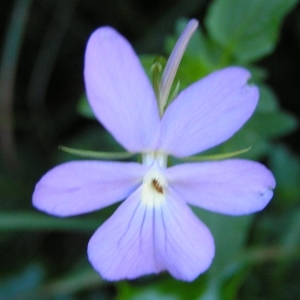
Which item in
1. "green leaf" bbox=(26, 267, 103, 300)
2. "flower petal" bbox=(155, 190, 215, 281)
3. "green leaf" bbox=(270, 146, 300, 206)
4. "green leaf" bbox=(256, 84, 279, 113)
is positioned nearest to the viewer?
"flower petal" bbox=(155, 190, 215, 281)

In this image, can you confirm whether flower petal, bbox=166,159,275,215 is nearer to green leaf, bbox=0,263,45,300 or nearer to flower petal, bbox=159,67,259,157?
flower petal, bbox=159,67,259,157

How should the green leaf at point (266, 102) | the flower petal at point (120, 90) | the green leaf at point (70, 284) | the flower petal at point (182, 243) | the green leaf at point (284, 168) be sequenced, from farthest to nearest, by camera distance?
the green leaf at point (284, 168) < the green leaf at point (70, 284) < the green leaf at point (266, 102) < the flower petal at point (182, 243) < the flower petal at point (120, 90)

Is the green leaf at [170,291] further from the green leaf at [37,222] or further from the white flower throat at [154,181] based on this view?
the white flower throat at [154,181]

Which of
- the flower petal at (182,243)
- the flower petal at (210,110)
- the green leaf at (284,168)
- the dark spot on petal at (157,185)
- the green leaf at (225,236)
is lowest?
the green leaf at (284,168)

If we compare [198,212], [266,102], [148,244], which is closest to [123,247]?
[148,244]

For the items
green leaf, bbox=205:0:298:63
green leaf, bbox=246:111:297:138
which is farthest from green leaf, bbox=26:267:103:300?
green leaf, bbox=205:0:298:63

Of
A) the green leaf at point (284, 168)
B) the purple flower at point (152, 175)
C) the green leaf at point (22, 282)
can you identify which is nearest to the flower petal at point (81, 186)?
the purple flower at point (152, 175)

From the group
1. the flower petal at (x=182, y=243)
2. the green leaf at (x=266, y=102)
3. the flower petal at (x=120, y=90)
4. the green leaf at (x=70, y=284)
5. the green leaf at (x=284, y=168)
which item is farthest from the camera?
the green leaf at (x=284, y=168)

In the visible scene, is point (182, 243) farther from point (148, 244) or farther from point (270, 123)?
point (270, 123)
